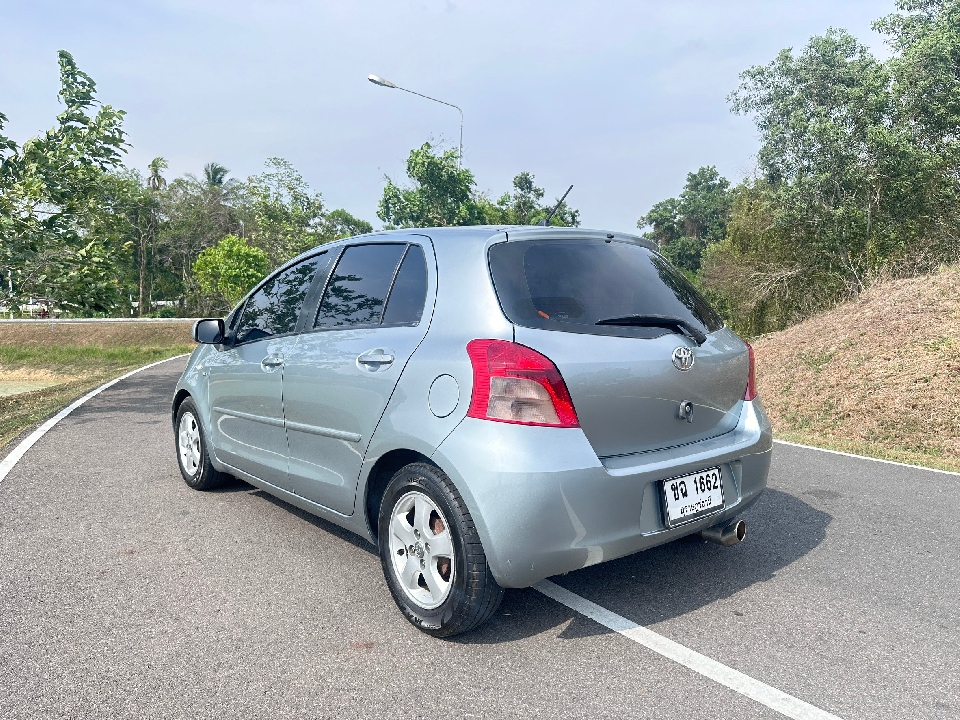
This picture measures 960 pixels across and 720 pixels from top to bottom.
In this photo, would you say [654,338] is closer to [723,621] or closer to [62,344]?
[723,621]

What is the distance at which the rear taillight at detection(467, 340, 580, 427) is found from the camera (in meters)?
2.93

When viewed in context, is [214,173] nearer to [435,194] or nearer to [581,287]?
[435,194]

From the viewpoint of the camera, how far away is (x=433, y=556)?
3.17m

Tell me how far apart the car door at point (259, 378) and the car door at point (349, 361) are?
0.59 feet

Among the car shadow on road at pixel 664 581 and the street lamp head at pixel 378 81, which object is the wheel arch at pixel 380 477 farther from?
the street lamp head at pixel 378 81

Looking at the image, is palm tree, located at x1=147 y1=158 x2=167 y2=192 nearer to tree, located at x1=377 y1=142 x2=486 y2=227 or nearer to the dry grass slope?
tree, located at x1=377 y1=142 x2=486 y2=227

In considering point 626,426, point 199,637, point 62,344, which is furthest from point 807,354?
point 62,344

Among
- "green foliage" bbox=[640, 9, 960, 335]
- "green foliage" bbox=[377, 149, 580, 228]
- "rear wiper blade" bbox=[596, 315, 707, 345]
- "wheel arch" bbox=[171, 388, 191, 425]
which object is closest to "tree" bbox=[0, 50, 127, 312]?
"wheel arch" bbox=[171, 388, 191, 425]

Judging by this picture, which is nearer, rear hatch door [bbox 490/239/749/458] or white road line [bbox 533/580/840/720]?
white road line [bbox 533/580/840/720]

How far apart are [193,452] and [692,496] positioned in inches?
148

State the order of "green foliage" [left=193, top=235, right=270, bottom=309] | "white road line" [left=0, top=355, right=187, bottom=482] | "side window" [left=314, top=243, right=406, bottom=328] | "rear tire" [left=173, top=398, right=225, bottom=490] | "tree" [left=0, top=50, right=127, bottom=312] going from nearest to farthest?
"side window" [left=314, top=243, right=406, bottom=328]
"rear tire" [left=173, top=398, right=225, bottom=490]
"white road line" [left=0, top=355, right=187, bottom=482]
"tree" [left=0, top=50, right=127, bottom=312]
"green foliage" [left=193, top=235, right=270, bottom=309]

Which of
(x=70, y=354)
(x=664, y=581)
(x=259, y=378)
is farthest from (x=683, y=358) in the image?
(x=70, y=354)

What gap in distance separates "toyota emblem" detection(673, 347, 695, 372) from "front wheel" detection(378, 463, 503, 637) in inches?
44.1

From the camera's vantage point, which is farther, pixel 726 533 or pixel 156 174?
pixel 156 174
